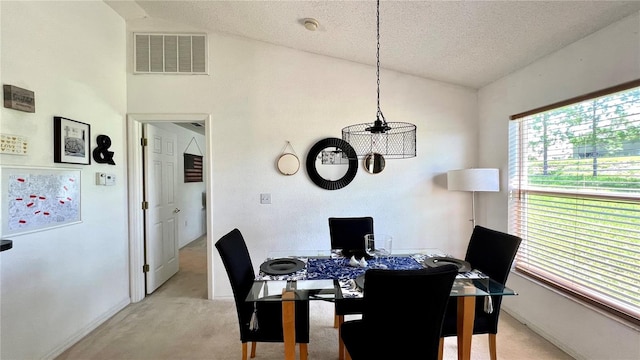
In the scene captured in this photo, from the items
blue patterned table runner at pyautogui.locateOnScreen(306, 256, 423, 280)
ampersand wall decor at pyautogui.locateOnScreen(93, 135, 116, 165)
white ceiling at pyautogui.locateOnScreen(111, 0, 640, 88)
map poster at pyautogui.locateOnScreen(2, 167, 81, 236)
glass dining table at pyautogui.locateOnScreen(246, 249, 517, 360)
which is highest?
white ceiling at pyautogui.locateOnScreen(111, 0, 640, 88)

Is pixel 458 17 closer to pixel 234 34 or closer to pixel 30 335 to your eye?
pixel 234 34

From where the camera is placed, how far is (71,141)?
2.22 meters

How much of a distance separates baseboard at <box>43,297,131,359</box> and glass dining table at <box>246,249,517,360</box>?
1778 millimetres

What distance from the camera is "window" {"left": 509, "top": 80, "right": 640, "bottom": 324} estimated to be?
1.72 meters

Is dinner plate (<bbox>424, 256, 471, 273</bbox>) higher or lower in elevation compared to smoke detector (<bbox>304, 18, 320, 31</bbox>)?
lower

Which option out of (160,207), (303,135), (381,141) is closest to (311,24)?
(303,135)

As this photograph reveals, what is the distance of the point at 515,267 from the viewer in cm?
262

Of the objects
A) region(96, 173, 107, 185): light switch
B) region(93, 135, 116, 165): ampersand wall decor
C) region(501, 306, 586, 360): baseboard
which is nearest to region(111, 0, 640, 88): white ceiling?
region(93, 135, 116, 165): ampersand wall decor

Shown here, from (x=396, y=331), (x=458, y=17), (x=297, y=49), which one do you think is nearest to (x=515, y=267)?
(x=396, y=331)

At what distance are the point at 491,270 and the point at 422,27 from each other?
1.93 meters

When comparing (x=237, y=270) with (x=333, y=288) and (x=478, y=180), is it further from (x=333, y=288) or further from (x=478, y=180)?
(x=478, y=180)

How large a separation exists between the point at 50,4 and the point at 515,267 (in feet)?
15.0

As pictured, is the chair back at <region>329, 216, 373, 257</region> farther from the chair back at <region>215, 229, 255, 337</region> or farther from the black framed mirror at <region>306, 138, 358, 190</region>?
the chair back at <region>215, 229, 255, 337</region>

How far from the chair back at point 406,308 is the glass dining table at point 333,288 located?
11.0 inches
